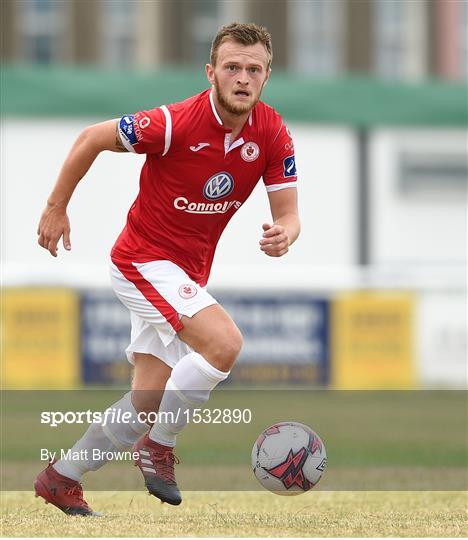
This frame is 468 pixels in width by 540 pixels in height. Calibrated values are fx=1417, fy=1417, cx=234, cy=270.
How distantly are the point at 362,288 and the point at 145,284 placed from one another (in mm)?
12608

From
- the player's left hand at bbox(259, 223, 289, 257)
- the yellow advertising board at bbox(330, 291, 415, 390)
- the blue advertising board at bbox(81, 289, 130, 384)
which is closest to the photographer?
the player's left hand at bbox(259, 223, 289, 257)

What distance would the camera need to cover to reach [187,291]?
6.85 meters

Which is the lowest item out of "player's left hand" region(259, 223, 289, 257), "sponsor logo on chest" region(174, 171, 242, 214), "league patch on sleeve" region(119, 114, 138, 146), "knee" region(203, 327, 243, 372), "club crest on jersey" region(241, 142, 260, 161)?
"knee" region(203, 327, 243, 372)

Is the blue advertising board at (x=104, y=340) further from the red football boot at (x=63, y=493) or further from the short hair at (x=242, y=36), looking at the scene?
the short hair at (x=242, y=36)

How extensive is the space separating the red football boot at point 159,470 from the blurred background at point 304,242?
37.2 feet

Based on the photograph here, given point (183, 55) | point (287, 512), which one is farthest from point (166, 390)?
point (183, 55)

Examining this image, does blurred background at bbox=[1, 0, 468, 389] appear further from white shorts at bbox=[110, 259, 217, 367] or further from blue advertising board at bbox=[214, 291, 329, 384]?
white shorts at bbox=[110, 259, 217, 367]

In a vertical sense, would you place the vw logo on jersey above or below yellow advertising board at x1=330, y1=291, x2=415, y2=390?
above

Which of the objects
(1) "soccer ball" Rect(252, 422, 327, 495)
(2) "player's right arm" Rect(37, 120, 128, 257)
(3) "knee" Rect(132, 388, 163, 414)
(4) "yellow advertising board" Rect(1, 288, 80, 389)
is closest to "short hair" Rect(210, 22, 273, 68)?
(2) "player's right arm" Rect(37, 120, 128, 257)

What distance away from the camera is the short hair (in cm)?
671

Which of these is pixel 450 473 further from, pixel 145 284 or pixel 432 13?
pixel 432 13

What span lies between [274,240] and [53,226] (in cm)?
109

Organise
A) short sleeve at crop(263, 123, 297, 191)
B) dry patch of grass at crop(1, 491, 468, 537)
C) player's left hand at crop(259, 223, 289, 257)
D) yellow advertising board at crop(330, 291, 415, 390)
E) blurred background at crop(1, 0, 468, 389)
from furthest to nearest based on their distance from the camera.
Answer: yellow advertising board at crop(330, 291, 415, 390) → blurred background at crop(1, 0, 468, 389) → short sleeve at crop(263, 123, 297, 191) → player's left hand at crop(259, 223, 289, 257) → dry patch of grass at crop(1, 491, 468, 537)

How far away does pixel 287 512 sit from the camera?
7.34 metres
